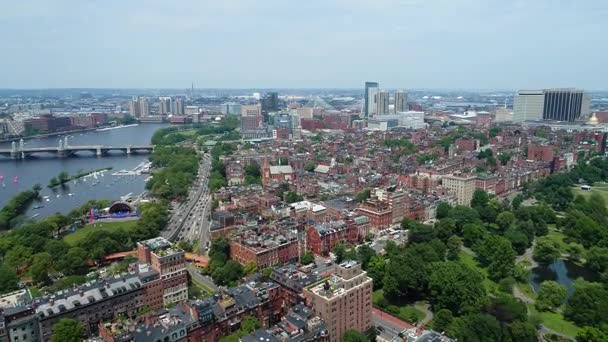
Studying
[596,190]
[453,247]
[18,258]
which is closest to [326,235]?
[453,247]

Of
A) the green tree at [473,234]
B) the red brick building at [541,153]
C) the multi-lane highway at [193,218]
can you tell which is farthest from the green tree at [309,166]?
the red brick building at [541,153]

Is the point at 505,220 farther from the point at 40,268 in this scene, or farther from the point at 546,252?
the point at 40,268

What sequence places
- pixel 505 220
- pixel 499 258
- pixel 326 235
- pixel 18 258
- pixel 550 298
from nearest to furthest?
1. pixel 550 298
2. pixel 499 258
3. pixel 18 258
4. pixel 326 235
5. pixel 505 220

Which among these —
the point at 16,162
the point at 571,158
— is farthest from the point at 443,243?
the point at 16,162

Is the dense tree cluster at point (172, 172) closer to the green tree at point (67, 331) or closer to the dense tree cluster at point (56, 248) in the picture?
the dense tree cluster at point (56, 248)

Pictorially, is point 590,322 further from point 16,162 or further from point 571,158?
point 16,162

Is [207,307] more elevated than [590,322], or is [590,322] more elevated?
[207,307]
